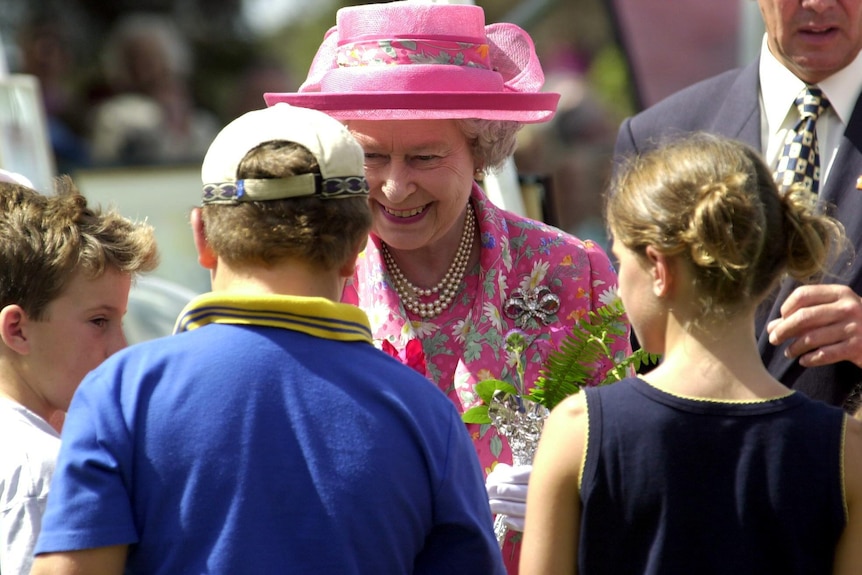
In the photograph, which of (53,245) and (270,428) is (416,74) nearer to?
(53,245)

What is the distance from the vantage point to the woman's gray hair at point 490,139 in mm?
3141

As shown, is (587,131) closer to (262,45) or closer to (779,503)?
(262,45)

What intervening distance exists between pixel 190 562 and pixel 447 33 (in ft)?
5.74

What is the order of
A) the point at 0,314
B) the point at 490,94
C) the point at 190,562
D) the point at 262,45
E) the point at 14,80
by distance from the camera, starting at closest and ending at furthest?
the point at 190,562 < the point at 0,314 < the point at 490,94 < the point at 14,80 < the point at 262,45

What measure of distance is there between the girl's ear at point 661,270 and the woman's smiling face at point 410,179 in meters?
1.07

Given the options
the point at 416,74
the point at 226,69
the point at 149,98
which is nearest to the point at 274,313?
the point at 416,74

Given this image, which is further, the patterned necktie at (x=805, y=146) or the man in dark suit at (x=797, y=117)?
the patterned necktie at (x=805, y=146)

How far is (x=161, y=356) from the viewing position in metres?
1.85

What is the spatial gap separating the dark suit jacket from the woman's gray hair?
12.1 inches

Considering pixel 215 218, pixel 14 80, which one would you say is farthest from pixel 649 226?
pixel 14 80

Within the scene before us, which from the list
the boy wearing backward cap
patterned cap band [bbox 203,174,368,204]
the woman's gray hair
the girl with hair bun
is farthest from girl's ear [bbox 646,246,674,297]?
the woman's gray hair

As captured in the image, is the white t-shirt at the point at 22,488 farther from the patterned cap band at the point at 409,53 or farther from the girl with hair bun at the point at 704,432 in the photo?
the patterned cap band at the point at 409,53

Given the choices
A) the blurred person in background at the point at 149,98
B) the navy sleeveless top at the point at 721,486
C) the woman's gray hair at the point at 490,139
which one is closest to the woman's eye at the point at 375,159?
the woman's gray hair at the point at 490,139

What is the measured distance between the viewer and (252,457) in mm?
1821
